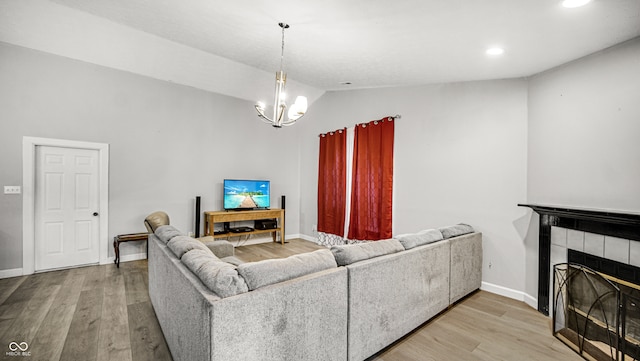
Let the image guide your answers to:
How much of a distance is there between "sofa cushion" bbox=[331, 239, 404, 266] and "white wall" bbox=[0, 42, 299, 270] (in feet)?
12.8

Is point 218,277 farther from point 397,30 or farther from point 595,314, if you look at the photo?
point 595,314

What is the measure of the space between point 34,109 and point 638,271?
680 cm

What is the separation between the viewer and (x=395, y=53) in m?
3.05

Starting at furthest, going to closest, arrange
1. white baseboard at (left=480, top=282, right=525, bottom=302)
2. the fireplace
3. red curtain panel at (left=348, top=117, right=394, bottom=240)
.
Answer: red curtain panel at (left=348, top=117, right=394, bottom=240), white baseboard at (left=480, top=282, right=525, bottom=302), the fireplace

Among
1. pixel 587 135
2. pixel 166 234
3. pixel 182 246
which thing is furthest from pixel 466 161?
pixel 166 234

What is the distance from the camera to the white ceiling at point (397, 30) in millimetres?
2074

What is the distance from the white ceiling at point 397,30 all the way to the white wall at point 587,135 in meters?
0.19

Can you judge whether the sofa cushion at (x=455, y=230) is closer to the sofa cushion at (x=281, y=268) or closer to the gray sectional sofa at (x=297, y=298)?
the gray sectional sofa at (x=297, y=298)

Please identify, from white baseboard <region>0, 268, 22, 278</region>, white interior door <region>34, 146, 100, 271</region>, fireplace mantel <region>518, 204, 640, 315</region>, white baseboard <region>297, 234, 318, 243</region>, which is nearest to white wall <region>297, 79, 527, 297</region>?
fireplace mantel <region>518, 204, 640, 315</region>

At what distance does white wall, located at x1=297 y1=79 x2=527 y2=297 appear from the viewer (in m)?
3.26

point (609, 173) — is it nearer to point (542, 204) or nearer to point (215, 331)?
point (542, 204)

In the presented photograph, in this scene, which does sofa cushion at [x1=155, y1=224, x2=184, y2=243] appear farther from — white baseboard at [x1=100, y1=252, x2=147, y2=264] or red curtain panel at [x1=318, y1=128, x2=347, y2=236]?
red curtain panel at [x1=318, y1=128, x2=347, y2=236]

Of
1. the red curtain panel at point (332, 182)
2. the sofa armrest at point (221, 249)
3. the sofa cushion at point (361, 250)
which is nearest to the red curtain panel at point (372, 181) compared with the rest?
the red curtain panel at point (332, 182)

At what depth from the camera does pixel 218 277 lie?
4.82ft
